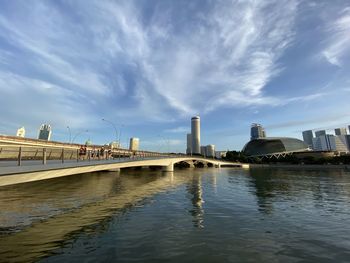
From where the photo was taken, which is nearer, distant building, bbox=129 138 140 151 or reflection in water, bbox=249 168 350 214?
reflection in water, bbox=249 168 350 214

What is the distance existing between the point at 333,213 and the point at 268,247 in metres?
13.2

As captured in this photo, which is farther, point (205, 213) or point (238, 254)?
point (205, 213)

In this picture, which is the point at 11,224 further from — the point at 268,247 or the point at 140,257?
the point at 268,247

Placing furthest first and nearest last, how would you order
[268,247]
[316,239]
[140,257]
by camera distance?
→ 1. [316,239]
2. [268,247]
3. [140,257]

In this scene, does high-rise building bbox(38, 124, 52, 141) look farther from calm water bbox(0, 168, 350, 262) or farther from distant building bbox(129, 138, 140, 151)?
calm water bbox(0, 168, 350, 262)

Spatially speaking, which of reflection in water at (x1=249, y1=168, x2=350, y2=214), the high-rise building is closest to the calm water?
reflection in water at (x1=249, y1=168, x2=350, y2=214)

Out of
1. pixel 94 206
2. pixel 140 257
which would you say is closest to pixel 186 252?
pixel 140 257

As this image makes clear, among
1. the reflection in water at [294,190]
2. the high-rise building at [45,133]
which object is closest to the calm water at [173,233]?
the reflection in water at [294,190]

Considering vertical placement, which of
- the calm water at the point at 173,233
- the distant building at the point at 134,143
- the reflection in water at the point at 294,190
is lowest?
the calm water at the point at 173,233

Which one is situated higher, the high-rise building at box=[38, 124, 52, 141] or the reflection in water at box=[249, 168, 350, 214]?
the high-rise building at box=[38, 124, 52, 141]

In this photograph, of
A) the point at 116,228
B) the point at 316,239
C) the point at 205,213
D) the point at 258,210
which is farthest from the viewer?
the point at 258,210

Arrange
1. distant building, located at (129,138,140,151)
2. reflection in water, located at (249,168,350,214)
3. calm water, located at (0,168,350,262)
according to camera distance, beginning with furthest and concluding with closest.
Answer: distant building, located at (129,138,140,151)
reflection in water, located at (249,168,350,214)
calm water, located at (0,168,350,262)

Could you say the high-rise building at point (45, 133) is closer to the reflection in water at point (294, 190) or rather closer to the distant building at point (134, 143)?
the distant building at point (134, 143)

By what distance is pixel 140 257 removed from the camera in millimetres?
11531
